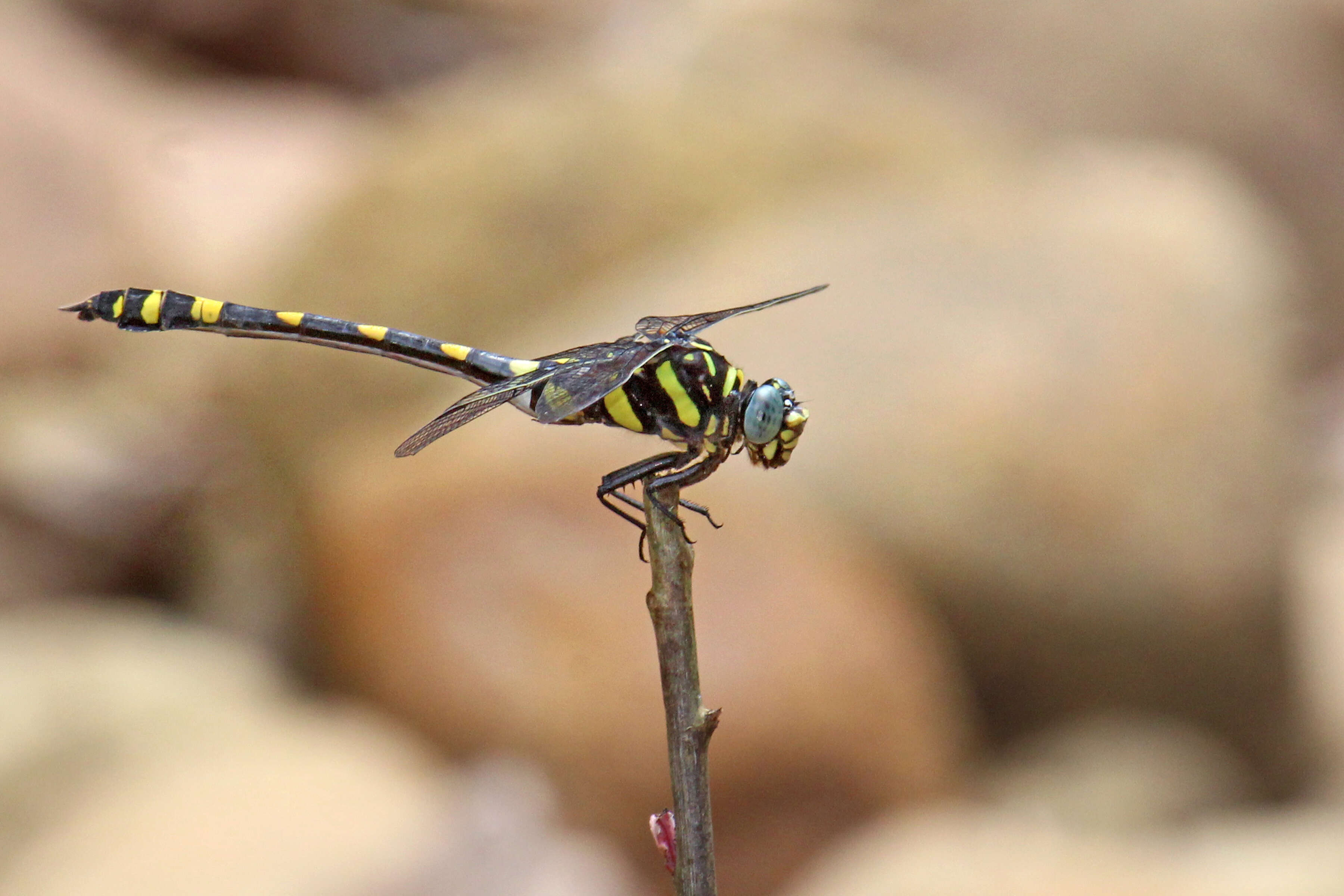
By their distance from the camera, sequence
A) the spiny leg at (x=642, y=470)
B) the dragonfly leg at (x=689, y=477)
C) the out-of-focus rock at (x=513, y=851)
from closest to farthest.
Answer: the dragonfly leg at (x=689, y=477) → the spiny leg at (x=642, y=470) → the out-of-focus rock at (x=513, y=851)

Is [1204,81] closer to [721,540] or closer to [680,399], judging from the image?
[721,540]

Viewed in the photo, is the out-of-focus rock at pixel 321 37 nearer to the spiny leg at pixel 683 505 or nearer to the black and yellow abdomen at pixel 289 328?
the black and yellow abdomen at pixel 289 328

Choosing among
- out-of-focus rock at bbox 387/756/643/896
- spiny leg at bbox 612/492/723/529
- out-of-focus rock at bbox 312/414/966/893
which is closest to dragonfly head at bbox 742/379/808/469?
spiny leg at bbox 612/492/723/529

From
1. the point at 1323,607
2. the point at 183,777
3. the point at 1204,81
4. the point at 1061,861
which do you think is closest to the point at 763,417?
the point at 1061,861

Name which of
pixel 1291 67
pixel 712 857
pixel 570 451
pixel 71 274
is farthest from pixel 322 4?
pixel 712 857

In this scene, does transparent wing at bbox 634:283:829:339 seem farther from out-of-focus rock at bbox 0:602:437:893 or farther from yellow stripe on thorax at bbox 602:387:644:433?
out-of-focus rock at bbox 0:602:437:893

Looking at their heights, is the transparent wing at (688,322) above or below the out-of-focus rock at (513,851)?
above

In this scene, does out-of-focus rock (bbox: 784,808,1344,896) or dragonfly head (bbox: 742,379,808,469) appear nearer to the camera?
dragonfly head (bbox: 742,379,808,469)

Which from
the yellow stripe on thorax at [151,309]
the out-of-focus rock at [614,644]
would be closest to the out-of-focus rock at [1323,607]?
the out-of-focus rock at [614,644]
